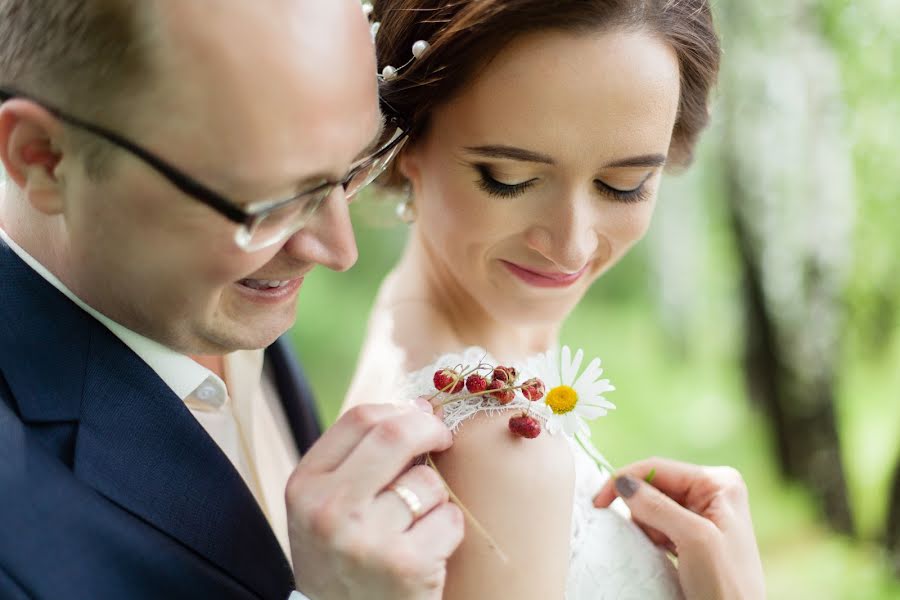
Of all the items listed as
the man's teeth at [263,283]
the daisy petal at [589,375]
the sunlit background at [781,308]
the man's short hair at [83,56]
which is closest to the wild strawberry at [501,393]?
the daisy petal at [589,375]

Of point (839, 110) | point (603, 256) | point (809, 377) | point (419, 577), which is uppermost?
point (839, 110)

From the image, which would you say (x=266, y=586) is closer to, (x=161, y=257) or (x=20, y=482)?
(x=20, y=482)

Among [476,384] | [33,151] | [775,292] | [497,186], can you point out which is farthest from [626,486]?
[775,292]

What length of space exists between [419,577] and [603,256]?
89cm

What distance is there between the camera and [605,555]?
6.52 ft

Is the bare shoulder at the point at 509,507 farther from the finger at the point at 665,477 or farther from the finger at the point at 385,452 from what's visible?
the finger at the point at 665,477

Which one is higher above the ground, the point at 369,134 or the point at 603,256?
the point at 369,134

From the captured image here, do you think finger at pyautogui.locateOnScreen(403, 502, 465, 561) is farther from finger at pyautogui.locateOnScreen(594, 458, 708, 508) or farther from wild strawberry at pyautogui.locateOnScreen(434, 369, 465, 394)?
finger at pyautogui.locateOnScreen(594, 458, 708, 508)

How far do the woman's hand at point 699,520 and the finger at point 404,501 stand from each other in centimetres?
54

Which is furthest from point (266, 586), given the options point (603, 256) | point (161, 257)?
point (603, 256)

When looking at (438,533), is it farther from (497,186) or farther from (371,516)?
(497,186)

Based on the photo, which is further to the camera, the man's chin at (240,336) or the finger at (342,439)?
the man's chin at (240,336)

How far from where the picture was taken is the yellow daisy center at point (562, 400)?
173 cm

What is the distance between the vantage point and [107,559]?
5.12ft
